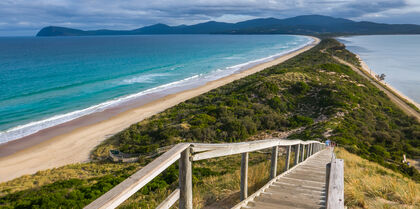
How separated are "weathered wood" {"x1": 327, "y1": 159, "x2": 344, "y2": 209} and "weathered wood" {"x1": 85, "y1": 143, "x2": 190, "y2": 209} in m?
1.26

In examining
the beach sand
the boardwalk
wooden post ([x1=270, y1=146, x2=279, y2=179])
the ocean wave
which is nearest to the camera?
the boardwalk

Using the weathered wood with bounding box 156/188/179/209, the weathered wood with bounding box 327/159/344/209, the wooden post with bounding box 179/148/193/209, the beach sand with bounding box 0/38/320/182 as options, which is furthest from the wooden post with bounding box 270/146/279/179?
the beach sand with bounding box 0/38/320/182

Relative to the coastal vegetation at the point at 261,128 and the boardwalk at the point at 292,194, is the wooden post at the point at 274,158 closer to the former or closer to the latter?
the boardwalk at the point at 292,194

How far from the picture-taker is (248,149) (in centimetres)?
363

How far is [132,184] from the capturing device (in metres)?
1.72

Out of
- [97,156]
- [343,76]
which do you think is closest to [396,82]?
[343,76]

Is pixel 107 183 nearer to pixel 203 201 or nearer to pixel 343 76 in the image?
pixel 203 201

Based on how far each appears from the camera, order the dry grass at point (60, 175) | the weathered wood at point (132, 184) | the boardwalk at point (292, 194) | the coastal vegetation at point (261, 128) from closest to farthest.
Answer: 1. the weathered wood at point (132, 184)
2. the boardwalk at point (292, 194)
3. the coastal vegetation at point (261, 128)
4. the dry grass at point (60, 175)

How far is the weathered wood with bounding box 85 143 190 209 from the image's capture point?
4.94 feet

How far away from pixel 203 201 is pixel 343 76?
3683cm

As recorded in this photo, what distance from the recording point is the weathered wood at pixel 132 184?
59.3 inches

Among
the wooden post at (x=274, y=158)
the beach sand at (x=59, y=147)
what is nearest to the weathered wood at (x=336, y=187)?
the wooden post at (x=274, y=158)

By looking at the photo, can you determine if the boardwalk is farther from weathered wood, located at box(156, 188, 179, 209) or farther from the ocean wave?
the ocean wave

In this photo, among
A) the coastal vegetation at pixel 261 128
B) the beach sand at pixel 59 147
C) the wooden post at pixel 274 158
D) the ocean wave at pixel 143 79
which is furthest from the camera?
the ocean wave at pixel 143 79
